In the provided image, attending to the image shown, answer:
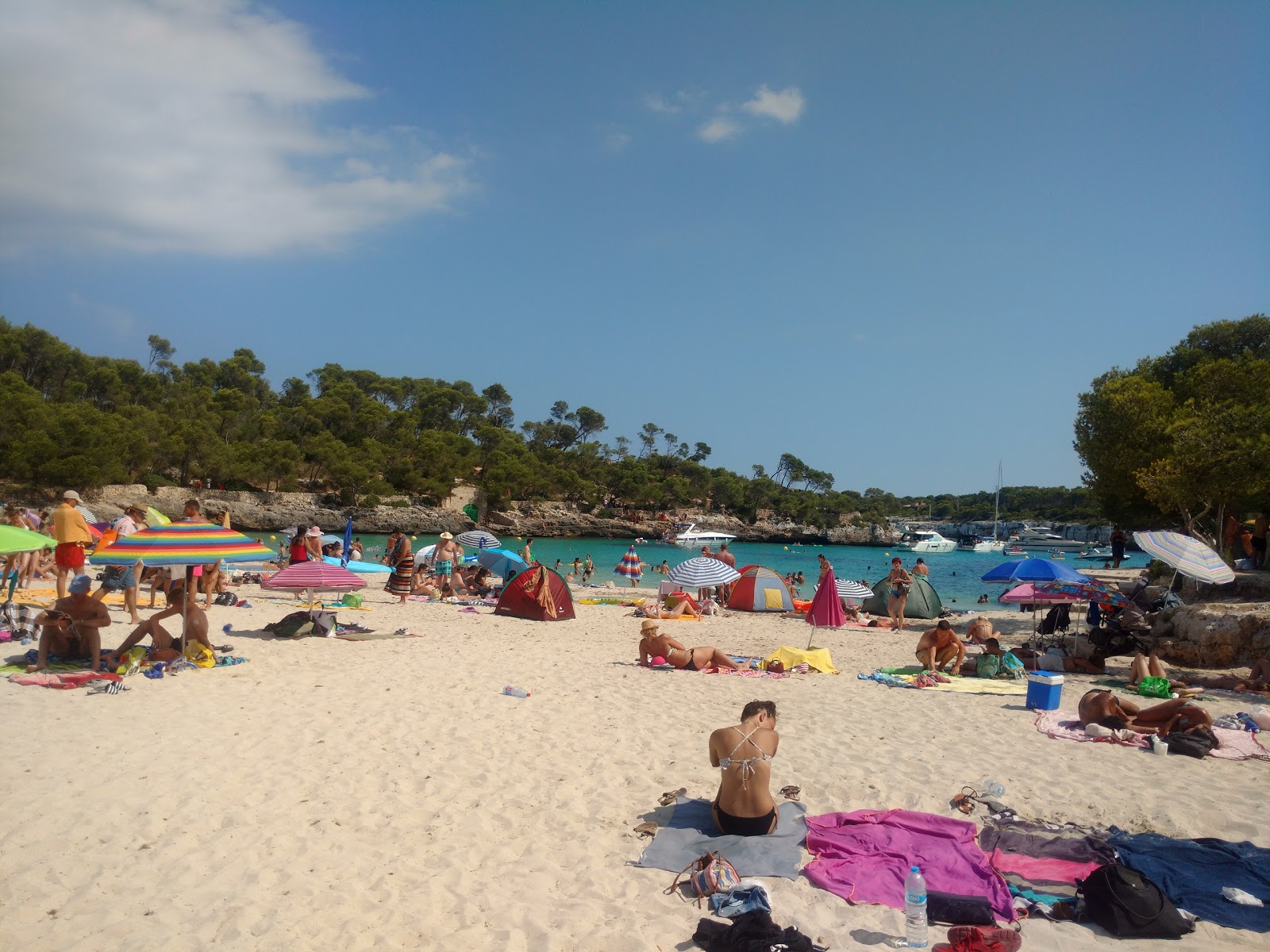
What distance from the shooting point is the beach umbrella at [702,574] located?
1522 centimetres

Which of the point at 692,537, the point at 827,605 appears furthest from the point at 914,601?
the point at 692,537

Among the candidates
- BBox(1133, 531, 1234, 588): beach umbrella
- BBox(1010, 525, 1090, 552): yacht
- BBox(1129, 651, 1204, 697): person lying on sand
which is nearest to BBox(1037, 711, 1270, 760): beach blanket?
BBox(1129, 651, 1204, 697): person lying on sand

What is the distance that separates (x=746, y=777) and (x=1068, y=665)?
Answer: 8.43 meters

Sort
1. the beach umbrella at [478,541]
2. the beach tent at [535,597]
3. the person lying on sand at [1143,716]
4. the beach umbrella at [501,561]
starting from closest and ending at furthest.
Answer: the person lying on sand at [1143,716] → the beach tent at [535,597] → the beach umbrella at [501,561] → the beach umbrella at [478,541]

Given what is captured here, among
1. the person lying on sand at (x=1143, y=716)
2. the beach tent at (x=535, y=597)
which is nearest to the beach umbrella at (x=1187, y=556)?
the person lying on sand at (x=1143, y=716)

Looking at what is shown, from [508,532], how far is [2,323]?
41.2m

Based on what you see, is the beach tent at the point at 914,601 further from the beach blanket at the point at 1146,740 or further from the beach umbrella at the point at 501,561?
the beach blanket at the point at 1146,740

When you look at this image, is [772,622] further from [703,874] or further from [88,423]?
[88,423]

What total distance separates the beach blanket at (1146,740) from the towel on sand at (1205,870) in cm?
232

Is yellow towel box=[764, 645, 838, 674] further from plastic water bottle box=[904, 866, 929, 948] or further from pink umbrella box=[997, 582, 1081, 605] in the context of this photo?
plastic water bottle box=[904, 866, 929, 948]

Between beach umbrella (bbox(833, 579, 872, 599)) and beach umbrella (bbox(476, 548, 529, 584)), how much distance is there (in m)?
7.24

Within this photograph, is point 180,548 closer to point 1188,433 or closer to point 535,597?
point 535,597

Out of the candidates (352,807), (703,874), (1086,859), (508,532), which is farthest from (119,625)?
(508,532)

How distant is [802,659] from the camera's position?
1099cm
